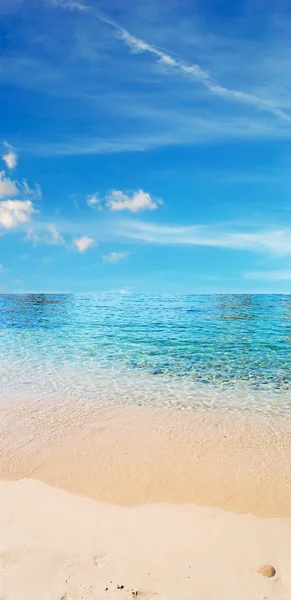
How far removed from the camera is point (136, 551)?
346 cm

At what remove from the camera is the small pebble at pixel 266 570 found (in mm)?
3209

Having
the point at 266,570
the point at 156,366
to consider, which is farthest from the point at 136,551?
the point at 156,366

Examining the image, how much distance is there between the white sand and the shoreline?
0.31 meters

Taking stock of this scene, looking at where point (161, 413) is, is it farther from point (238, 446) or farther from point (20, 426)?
point (20, 426)

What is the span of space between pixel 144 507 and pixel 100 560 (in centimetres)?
94

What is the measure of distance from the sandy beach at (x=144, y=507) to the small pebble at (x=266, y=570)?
0.12ft

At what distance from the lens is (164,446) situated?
5805 mm

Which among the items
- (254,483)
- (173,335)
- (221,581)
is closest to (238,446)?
(254,483)

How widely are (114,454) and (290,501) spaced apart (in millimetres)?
2372

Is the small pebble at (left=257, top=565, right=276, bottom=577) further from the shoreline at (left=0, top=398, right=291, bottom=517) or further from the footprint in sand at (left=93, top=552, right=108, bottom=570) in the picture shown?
the footprint in sand at (left=93, top=552, right=108, bottom=570)

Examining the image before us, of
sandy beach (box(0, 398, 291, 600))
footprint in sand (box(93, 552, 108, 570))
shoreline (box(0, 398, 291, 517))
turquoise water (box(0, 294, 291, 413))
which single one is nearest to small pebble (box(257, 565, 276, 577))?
sandy beach (box(0, 398, 291, 600))

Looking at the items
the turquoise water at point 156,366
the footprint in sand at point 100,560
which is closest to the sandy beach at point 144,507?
the footprint in sand at point 100,560

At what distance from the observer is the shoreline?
14.8 feet

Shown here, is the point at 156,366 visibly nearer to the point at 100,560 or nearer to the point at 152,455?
the point at 152,455
